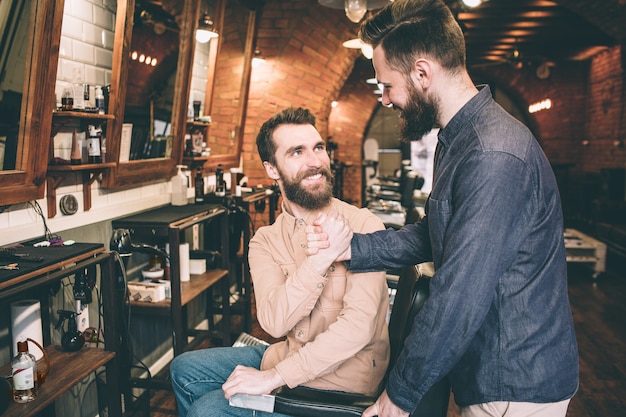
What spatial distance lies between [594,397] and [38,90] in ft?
10.8

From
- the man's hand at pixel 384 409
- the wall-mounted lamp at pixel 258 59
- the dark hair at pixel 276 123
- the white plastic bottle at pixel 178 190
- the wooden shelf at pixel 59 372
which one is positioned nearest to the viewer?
the man's hand at pixel 384 409

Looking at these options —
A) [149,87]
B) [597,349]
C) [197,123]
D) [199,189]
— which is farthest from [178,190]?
[597,349]

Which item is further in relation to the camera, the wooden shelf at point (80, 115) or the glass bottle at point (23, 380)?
the wooden shelf at point (80, 115)

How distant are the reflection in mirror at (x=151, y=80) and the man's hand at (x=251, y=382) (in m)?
1.69

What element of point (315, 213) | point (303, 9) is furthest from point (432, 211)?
point (303, 9)

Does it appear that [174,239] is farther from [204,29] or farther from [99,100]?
[204,29]

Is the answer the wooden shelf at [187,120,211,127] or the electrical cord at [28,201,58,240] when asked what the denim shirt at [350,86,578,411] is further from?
the wooden shelf at [187,120,211,127]

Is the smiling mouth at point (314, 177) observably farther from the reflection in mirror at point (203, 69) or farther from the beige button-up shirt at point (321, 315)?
the reflection in mirror at point (203, 69)

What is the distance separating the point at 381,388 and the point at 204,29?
300 centimetres

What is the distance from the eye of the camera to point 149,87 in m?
3.25

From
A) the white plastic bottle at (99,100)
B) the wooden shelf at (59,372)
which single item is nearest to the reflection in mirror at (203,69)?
the white plastic bottle at (99,100)

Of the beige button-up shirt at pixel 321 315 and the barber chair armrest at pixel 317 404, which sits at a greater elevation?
the beige button-up shirt at pixel 321 315

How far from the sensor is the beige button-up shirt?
172cm

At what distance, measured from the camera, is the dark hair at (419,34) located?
4.55ft
